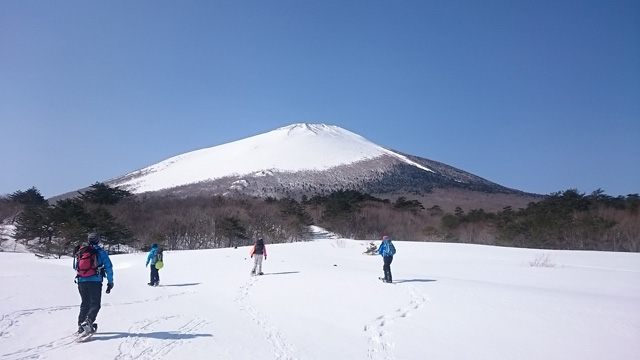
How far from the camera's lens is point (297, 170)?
424 ft

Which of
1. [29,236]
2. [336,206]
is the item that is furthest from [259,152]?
[29,236]

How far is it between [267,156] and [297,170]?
64.2ft

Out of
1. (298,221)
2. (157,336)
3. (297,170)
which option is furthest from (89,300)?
(297,170)

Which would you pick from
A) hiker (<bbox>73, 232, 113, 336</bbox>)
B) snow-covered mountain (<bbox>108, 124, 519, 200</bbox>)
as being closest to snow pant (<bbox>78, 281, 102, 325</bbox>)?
hiker (<bbox>73, 232, 113, 336</bbox>)

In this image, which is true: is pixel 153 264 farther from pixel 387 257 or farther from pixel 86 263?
pixel 387 257

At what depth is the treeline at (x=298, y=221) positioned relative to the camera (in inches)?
1639

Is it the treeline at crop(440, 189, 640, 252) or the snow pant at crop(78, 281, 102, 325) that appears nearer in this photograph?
the snow pant at crop(78, 281, 102, 325)

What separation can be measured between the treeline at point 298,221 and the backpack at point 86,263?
36.0 meters

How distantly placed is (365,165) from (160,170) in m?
67.5

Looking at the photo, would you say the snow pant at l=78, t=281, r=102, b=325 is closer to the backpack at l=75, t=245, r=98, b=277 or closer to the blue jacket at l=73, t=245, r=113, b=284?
the blue jacket at l=73, t=245, r=113, b=284

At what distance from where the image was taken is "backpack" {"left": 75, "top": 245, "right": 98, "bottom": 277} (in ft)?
27.5

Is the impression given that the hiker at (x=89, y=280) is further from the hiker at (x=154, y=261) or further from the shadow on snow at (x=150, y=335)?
the hiker at (x=154, y=261)

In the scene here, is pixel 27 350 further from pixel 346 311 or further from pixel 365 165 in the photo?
pixel 365 165

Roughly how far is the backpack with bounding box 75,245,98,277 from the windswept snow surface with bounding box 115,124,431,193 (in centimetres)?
11705
